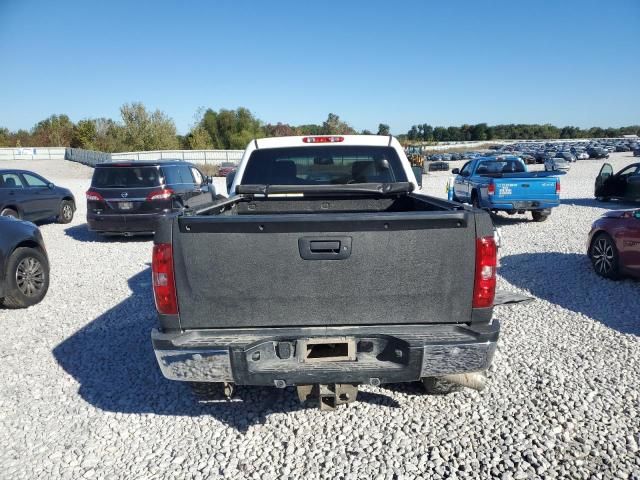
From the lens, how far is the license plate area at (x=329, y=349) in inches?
102

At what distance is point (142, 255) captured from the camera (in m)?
8.70

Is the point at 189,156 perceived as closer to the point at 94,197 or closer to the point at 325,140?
the point at 94,197

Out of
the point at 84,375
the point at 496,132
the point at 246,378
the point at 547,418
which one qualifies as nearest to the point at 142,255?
the point at 84,375

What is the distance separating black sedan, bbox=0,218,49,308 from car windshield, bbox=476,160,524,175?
34.9 ft

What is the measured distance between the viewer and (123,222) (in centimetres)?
959

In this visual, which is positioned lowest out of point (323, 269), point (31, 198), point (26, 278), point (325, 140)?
point (26, 278)

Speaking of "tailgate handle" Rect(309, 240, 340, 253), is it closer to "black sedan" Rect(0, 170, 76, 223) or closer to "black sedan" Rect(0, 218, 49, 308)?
"black sedan" Rect(0, 218, 49, 308)

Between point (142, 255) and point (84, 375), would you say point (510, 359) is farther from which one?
point (142, 255)

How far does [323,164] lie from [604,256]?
467 centimetres

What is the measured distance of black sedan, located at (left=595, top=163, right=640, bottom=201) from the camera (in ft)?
45.9

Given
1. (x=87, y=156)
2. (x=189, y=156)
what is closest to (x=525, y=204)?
(x=189, y=156)

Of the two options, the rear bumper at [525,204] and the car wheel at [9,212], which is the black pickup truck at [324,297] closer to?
the rear bumper at [525,204]

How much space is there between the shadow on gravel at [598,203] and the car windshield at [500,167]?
3.85 m

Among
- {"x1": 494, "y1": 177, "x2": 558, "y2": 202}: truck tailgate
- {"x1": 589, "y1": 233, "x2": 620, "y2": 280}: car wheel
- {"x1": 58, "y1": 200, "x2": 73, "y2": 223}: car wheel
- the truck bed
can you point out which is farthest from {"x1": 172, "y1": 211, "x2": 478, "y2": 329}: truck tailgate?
{"x1": 58, "y1": 200, "x2": 73, "y2": 223}: car wheel
